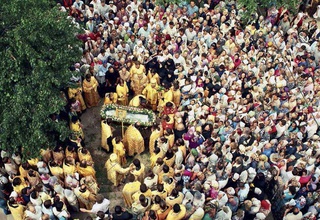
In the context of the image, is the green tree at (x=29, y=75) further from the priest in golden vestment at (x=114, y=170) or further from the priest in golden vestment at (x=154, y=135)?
the priest in golden vestment at (x=154, y=135)

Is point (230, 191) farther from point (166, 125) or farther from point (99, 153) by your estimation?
point (99, 153)

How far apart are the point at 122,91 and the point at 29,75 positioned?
3627 mm

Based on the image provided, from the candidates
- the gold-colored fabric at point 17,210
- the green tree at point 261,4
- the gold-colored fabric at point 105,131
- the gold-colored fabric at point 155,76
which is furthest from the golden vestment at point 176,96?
the gold-colored fabric at point 17,210

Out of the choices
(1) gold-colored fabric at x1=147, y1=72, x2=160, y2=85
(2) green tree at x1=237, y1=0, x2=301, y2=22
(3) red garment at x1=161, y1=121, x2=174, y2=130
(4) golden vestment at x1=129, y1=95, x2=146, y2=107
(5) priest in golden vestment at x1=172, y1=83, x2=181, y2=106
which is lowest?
(3) red garment at x1=161, y1=121, x2=174, y2=130

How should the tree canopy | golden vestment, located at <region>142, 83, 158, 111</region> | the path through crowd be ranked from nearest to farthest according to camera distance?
the path through crowd → golden vestment, located at <region>142, 83, 158, 111</region> → the tree canopy

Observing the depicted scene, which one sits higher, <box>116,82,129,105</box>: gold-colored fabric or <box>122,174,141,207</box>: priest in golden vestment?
<box>116,82,129,105</box>: gold-colored fabric

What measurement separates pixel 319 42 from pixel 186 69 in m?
5.48

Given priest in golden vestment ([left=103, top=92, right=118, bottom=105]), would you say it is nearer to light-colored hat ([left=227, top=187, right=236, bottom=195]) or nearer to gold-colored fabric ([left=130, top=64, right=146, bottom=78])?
gold-colored fabric ([left=130, top=64, right=146, bottom=78])

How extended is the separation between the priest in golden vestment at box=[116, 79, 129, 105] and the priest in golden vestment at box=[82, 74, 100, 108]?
2.74 feet

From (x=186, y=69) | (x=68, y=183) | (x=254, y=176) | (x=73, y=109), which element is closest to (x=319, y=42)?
(x=186, y=69)

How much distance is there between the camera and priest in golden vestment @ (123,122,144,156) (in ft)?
43.3

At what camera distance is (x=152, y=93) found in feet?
47.0

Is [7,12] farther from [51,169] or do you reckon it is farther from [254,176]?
[254,176]

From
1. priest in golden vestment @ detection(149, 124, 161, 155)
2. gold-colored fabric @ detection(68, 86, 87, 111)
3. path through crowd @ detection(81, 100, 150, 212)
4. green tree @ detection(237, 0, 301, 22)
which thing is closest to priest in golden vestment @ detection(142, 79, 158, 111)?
path through crowd @ detection(81, 100, 150, 212)
